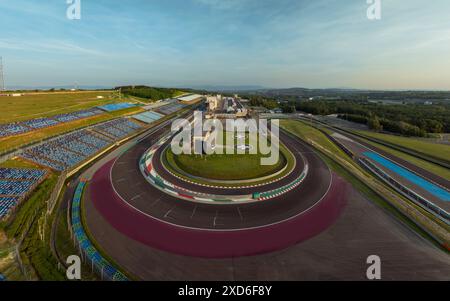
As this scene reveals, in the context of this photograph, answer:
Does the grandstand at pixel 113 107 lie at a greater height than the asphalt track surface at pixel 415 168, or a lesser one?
greater

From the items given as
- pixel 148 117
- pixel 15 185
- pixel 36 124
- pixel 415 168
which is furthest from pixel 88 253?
pixel 148 117

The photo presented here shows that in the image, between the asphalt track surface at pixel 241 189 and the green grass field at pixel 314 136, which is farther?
the green grass field at pixel 314 136

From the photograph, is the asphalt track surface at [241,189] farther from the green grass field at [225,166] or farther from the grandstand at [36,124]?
the grandstand at [36,124]

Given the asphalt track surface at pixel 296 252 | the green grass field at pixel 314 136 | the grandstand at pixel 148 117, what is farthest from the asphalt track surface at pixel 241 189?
the grandstand at pixel 148 117

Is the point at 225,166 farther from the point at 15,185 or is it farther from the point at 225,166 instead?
the point at 15,185

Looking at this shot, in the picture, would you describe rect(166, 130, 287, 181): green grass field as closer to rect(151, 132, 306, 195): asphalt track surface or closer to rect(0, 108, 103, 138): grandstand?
rect(151, 132, 306, 195): asphalt track surface

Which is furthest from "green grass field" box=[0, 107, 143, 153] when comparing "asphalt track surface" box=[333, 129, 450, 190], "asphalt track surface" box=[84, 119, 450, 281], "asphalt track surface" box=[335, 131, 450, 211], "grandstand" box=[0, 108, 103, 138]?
"asphalt track surface" box=[333, 129, 450, 190]
